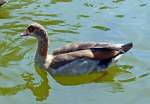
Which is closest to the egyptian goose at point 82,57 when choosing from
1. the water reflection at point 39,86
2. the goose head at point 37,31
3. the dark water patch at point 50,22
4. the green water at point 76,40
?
the goose head at point 37,31

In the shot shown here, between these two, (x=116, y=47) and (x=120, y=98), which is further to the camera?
(x=116, y=47)

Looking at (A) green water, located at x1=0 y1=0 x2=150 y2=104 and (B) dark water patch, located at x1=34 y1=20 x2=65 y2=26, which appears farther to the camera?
(B) dark water patch, located at x1=34 y1=20 x2=65 y2=26

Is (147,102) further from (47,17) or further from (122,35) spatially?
(47,17)

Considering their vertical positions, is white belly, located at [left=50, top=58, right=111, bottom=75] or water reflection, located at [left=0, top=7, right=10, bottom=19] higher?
water reflection, located at [left=0, top=7, right=10, bottom=19]

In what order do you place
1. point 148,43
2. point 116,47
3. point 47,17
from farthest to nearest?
point 47,17 < point 148,43 < point 116,47

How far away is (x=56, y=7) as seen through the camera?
13.1 meters

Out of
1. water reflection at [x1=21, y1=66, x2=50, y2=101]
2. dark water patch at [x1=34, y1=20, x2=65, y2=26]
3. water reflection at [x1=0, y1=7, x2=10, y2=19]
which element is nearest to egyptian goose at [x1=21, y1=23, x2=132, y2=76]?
water reflection at [x1=21, y1=66, x2=50, y2=101]

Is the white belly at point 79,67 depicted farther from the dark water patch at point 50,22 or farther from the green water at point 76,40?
the dark water patch at point 50,22

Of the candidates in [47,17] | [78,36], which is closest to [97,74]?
[78,36]

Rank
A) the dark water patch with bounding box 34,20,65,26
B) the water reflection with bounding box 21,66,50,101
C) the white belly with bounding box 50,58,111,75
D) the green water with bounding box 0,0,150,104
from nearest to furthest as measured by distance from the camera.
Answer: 1. the green water with bounding box 0,0,150,104
2. the water reflection with bounding box 21,66,50,101
3. the white belly with bounding box 50,58,111,75
4. the dark water patch with bounding box 34,20,65,26

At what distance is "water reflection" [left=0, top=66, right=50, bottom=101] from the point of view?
9.45 m

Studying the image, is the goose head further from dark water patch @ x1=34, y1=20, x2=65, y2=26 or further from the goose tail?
dark water patch @ x1=34, y1=20, x2=65, y2=26

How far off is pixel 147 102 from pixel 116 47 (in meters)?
1.39

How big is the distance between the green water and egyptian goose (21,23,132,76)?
6.1 inches
